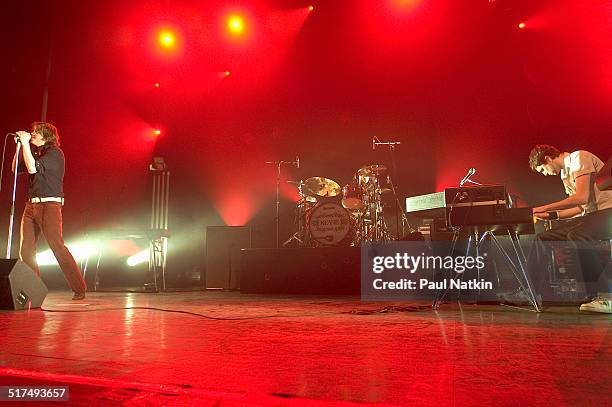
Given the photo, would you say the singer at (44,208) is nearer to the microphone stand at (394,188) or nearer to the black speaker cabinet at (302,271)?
the black speaker cabinet at (302,271)

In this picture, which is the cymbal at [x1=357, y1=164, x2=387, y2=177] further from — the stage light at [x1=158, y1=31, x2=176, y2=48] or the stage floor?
the stage floor

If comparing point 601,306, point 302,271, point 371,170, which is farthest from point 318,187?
point 601,306

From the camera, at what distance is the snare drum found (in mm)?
6234

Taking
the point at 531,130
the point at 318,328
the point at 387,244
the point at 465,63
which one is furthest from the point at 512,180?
the point at 318,328

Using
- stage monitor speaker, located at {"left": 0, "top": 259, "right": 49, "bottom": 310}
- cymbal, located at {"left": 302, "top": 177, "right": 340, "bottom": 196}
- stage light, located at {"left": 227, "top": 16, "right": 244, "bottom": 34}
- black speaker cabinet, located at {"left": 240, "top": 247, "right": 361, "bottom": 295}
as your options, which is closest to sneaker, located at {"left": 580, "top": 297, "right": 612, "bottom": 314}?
black speaker cabinet, located at {"left": 240, "top": 247, "right": 361, "bottom": 295}

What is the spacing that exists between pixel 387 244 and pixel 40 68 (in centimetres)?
475

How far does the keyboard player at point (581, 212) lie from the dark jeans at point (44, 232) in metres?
3.82

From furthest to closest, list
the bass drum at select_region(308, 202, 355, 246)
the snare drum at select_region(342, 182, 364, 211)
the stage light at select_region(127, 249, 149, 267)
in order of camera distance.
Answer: the stage light at select_region(127, 249, 149, 267)
the snare drum at select_region(342, 182, 364, 211)
the bass drum at select_region(308, 202, 355, 246)

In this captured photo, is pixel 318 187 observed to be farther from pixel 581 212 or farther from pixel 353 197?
pixel 581 212

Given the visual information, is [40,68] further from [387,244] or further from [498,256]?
[498,256]

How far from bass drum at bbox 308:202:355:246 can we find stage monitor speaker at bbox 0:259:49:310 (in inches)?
137

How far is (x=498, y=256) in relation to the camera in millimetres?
4781

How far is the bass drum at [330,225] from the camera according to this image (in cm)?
602

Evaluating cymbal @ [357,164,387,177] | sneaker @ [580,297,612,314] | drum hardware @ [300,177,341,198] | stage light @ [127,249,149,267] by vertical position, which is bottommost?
sneaker @ [580,297,612,314]
